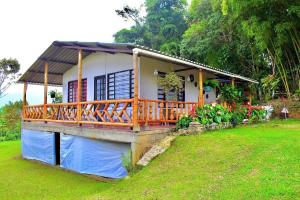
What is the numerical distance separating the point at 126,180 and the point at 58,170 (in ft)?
15.3

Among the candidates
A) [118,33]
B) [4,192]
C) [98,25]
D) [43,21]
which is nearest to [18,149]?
[4,192]

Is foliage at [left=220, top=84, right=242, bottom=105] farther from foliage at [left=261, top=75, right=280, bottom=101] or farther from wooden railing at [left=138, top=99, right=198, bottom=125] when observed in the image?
foliage at [left=261, top=75, right=280, bottom=101]

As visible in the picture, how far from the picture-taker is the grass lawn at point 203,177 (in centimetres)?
514

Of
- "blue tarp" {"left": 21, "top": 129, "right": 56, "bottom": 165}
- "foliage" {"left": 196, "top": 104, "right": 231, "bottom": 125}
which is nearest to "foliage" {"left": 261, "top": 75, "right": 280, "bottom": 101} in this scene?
"foliage" {"left": 196, "top": 104, "right": 231, "bottom": 125}

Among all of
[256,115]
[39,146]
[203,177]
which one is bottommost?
[39,146]

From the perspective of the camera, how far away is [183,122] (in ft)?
30.6

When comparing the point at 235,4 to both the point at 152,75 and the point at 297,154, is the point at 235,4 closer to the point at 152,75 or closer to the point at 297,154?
the point at 152,75

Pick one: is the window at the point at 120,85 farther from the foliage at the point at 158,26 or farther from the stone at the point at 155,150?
the foliage at the point at 158,26

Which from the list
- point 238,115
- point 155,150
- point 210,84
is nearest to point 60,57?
point 210,84

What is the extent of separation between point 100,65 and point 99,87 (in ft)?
3.17

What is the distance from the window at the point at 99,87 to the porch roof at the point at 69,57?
1.25 meters

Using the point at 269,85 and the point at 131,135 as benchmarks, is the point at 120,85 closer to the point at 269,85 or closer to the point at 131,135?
the point at 131,135

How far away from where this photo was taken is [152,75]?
37.9ft

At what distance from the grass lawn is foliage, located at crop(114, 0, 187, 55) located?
2121cm
